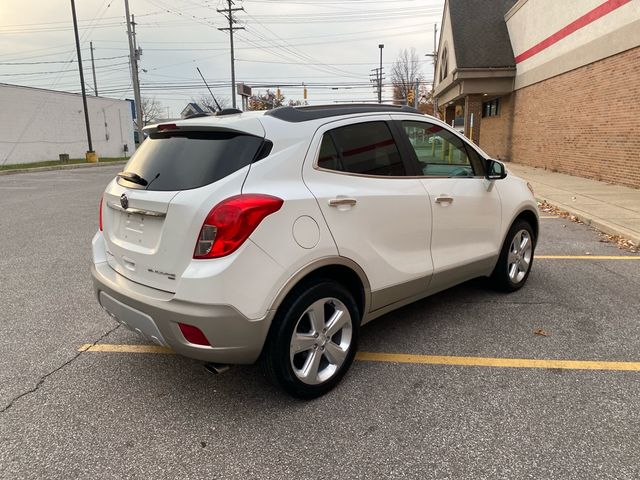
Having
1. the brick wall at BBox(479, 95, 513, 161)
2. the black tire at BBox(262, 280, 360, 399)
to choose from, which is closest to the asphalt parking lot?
the black tire at BBox(262, 280, 360, 399)

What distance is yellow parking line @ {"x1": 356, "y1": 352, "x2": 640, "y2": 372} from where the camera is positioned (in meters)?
3.34

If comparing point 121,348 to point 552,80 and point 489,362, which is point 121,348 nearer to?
point 489,362

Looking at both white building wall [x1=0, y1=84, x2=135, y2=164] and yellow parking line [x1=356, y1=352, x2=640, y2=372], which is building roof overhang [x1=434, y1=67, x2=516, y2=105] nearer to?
yellow parking line [x1=356, y1=352, x2=640, y2=372]

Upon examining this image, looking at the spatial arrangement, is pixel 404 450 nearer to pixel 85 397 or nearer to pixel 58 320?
pixel 85 397

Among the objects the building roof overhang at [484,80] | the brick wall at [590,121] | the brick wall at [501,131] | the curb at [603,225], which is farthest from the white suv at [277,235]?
the brick wall at [501,131]

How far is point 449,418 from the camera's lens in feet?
9.11

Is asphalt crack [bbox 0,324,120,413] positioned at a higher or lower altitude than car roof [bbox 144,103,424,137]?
lower

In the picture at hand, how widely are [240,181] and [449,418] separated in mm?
1804

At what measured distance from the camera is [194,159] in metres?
2.81

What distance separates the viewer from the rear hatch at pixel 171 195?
2.58 meters

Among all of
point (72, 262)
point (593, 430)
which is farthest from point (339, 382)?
point (72, 262)

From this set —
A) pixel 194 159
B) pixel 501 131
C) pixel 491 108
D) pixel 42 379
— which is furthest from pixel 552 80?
pixel 42 379

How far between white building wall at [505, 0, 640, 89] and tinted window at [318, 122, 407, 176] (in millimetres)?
11649

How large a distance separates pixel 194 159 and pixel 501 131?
24.6 metres
